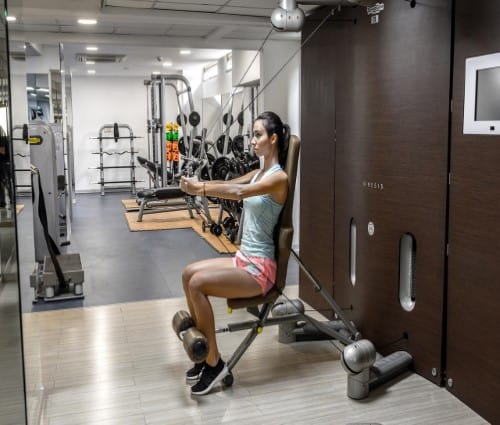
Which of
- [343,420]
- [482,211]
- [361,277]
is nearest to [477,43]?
[482,211]

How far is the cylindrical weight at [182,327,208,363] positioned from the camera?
8.72 feet

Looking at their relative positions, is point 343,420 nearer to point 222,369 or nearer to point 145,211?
point 222,369

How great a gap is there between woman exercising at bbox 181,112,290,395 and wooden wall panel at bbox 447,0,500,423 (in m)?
0.82

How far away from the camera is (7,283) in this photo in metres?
1.61

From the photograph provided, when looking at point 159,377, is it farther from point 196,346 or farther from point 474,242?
point 474,242

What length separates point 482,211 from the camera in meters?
2.39

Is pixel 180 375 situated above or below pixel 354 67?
below

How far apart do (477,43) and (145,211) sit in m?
6.65

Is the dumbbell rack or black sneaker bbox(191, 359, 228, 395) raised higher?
the dumbbell rack

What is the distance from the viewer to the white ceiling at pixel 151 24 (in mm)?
4383

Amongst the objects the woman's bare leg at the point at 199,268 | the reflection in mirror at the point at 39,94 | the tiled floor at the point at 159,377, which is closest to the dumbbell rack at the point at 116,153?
the reflection in mirror at the point at 39,94

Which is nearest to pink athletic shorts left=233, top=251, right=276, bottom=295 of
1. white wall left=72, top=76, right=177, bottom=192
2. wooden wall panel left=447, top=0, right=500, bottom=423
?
wooden wall panel left=447, top=0, right=500, bottom=423

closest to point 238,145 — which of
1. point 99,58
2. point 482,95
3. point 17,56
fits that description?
point 99,58

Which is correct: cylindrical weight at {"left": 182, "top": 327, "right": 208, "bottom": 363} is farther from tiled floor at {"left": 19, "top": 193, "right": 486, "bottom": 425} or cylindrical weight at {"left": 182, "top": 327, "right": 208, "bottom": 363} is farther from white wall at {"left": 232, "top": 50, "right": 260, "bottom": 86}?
white wall at {"left": 232, "top": 50, "right": 260, "bottom": 86}
